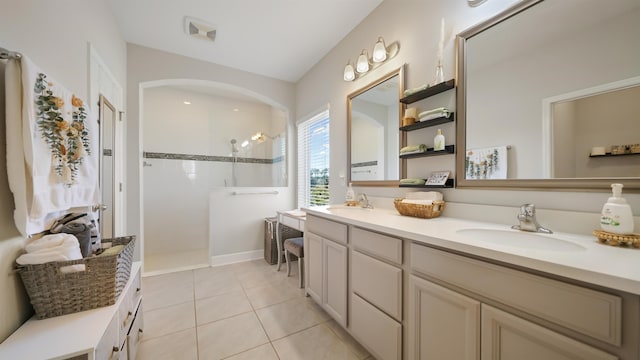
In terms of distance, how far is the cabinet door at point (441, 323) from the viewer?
824 millimetres

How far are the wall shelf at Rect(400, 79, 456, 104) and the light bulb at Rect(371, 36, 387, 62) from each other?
470 mm

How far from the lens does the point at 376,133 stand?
2.02 metres

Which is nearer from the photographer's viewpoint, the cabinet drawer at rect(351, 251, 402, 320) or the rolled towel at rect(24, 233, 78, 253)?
the rolled towel at rect(24, 233, 78, 253)

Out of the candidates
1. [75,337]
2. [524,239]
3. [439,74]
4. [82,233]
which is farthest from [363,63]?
[75,337]

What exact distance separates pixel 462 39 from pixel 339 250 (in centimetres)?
156

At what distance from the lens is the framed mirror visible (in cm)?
181

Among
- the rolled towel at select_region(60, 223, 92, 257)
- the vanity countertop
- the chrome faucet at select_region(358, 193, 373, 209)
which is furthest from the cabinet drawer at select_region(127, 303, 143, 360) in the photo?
the chrome faucet at select_region(358, 193, 373, 209)

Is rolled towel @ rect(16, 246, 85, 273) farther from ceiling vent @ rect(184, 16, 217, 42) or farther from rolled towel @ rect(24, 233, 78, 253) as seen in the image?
ceiling vent @ rect(184, 16, 217, 42)

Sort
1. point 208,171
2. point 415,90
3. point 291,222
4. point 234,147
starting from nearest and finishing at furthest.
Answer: point 415,90, point 291,222, point 208,171, point 234,147

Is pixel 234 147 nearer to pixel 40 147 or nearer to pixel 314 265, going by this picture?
pixel 314 265

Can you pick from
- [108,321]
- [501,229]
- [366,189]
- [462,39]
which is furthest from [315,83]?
[108,321]

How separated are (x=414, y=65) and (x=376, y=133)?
60 centimetres

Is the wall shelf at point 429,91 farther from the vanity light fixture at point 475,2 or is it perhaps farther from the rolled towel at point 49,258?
the rolled towel at point 49,258

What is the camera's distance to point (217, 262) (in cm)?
298
